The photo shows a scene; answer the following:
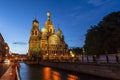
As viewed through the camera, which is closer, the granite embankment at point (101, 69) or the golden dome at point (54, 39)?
the granite embankment at point (101, 69)

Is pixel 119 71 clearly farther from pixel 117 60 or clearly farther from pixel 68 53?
pixel 68 53

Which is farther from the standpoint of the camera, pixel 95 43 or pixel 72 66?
pixel 72 66

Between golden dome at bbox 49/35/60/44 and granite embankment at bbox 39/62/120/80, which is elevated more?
golden dome at bbox 49/35/60/44

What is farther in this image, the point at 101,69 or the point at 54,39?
the point at 54,39

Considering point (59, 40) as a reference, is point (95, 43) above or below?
below

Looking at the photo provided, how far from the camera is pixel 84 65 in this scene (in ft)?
156

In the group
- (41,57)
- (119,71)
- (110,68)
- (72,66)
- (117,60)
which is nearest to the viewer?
(119,71)

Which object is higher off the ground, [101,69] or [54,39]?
[54,39]

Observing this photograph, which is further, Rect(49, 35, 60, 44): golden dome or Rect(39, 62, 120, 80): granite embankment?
Rect(49, 35, 60, 44): golden dome

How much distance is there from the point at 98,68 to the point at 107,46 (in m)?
6.88

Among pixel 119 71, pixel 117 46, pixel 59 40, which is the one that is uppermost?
pixel 59 40

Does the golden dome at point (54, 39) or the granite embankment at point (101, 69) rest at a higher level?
the golden dome at point (54, 39)

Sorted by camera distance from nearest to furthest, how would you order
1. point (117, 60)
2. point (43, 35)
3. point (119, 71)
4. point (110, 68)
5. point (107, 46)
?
point (119, 71), point (110, 68), point (117, 60), point (107, 46), point (43, 35)

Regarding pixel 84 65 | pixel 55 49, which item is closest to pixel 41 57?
pixel 55 49
